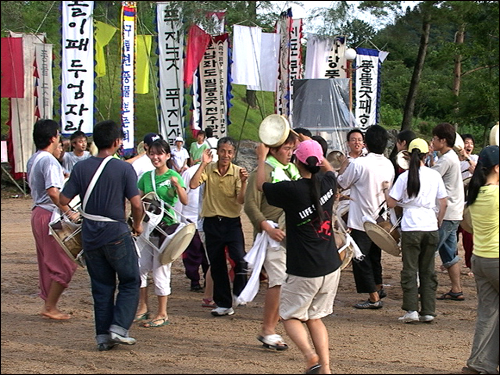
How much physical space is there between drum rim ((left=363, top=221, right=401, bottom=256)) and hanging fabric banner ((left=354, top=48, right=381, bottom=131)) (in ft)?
34.5

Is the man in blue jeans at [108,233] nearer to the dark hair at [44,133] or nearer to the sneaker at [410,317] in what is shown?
the dark hair at [44,133]

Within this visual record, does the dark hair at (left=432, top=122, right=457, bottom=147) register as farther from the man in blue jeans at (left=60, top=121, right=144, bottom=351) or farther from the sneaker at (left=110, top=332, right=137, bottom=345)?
the sneaker at (left=110, top=332, right=137, bottom=345)

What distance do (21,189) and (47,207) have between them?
1119cm

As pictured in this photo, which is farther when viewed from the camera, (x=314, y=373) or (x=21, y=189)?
(x=21, y=189)

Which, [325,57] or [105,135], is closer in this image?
[105,135]

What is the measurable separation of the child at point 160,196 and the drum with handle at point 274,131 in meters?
1.26

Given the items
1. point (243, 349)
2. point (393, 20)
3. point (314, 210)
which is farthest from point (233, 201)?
point (393, 20)

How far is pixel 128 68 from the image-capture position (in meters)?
14.0

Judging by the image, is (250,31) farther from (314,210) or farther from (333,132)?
(314,210)

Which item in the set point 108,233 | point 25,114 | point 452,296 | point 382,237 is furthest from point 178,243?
point 25,114

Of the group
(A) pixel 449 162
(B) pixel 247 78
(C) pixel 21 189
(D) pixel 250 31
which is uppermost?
(D) pixel 250 31

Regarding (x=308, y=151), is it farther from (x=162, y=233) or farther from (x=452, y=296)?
(x=452, y=296)

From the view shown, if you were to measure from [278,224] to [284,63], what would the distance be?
32.6 ft

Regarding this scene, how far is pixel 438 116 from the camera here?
87.5 ft
